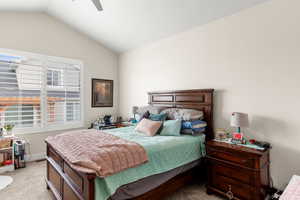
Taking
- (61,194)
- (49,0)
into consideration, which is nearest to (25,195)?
(61,194)

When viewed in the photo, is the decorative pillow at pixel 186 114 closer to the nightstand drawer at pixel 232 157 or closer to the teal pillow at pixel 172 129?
the teal pillow at pixel 172 129

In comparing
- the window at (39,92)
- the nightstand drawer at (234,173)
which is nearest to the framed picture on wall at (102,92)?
the window at (39,92)

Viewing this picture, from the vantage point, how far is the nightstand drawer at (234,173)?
1.95 metres

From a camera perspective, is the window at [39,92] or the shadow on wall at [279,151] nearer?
the shadow on wall at [279,151]

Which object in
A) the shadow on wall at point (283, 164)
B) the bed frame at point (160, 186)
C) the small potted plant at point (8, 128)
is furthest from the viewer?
the small potted plant at point (8, 128)

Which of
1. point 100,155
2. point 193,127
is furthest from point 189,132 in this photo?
point 100,155

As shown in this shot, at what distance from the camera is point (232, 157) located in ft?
6.87

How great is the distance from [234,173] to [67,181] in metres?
2.00

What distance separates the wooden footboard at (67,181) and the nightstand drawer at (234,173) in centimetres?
165

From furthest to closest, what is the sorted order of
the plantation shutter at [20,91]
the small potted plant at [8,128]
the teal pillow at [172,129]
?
the plantation shutter at [20,91] < the small potted plant at [8,128] < the teal pillow at [172,129]

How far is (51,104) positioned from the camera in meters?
3.92

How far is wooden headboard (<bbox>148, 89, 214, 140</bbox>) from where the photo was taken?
9.25 feet

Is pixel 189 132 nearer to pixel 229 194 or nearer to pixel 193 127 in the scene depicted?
pixel 193 127

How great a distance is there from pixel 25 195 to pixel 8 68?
8.39 feet
